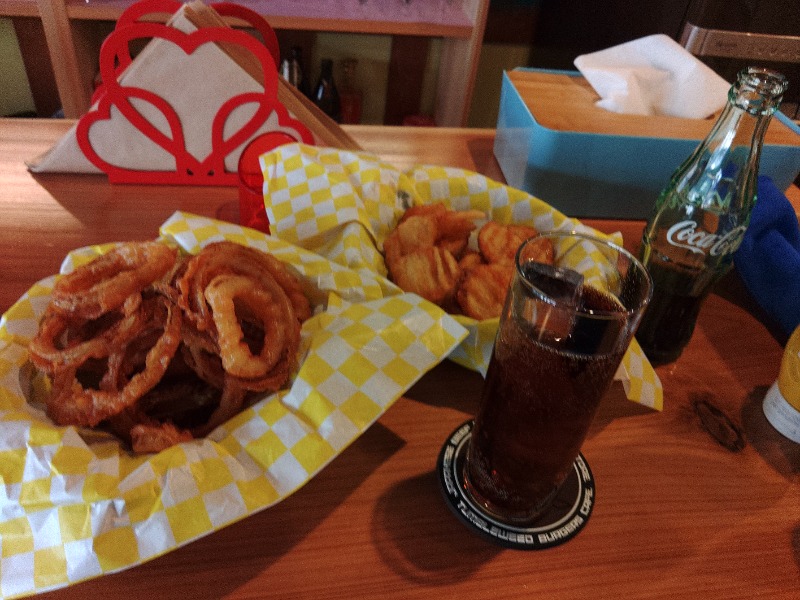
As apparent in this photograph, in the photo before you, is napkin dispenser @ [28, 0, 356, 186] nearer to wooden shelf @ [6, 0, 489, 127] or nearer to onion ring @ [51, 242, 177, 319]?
onion ring @ [51, 242, 177, 319]

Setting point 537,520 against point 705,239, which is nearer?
point 537,520

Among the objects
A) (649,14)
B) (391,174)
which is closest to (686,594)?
(391,174)

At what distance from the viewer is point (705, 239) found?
78 cm

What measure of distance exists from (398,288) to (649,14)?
1.82 meters

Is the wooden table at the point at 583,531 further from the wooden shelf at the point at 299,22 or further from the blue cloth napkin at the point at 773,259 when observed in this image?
the wooden shelf at the point at 299,22

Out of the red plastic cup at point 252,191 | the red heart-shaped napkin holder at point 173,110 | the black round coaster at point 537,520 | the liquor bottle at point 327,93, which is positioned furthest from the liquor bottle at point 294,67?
the black round coaster at point 537,520

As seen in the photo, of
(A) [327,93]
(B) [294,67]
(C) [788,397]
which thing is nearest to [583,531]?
(C) [788,397]

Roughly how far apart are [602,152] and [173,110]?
0.82 meters

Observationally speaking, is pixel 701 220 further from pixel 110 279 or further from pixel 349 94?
pixel 349 94

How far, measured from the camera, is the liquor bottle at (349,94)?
2521 millimetres

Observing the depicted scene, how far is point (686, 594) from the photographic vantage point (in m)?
0.58

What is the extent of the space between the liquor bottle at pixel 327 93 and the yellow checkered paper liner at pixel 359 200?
1514 millimetres

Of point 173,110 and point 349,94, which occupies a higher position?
point 173,110

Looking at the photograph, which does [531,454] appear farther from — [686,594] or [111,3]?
[111,3]
